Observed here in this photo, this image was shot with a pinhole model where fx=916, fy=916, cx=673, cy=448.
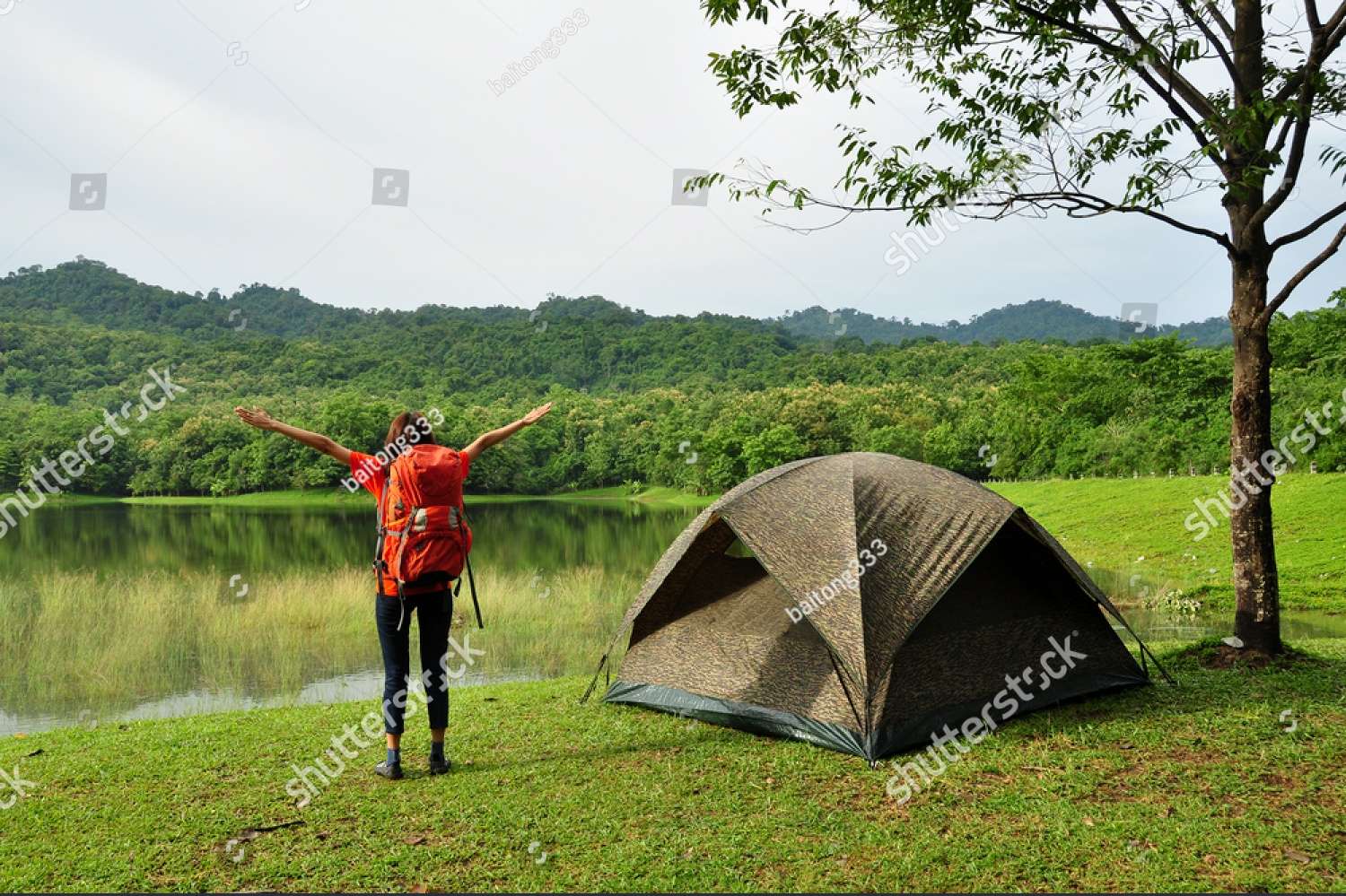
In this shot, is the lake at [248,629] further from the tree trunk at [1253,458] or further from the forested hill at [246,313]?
the forested hill at [246,313]

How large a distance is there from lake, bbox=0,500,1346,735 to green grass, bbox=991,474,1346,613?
183 centimetres

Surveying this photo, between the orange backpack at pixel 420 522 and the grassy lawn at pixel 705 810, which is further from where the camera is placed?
the orange backpack at pixel 420 522

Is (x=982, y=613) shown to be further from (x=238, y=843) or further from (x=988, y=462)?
(x=988, y=462)

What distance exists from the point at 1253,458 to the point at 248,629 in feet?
38.8

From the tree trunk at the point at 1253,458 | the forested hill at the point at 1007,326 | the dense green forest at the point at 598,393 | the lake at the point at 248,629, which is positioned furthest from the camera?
the forested hill at the point at 1007,326

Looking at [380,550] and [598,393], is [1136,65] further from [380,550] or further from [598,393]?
[598,393]

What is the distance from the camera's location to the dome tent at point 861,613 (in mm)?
5824

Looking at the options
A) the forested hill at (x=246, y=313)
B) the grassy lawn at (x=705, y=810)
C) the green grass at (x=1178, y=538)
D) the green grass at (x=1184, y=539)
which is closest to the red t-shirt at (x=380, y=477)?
the grassy lawn at (x=705, y=810)

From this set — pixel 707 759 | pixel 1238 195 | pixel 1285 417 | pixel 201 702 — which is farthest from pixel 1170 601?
pixel 1285 417

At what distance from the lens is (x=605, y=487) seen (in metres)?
64.1

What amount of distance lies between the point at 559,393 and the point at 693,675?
199 feet

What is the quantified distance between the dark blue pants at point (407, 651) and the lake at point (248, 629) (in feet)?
14.1

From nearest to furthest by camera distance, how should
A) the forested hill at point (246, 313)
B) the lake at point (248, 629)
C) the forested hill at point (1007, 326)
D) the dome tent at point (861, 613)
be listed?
1. the dome tent at point (861, 613)
2. the lake at point (248, 629)
3. the forested hill at point (246, 313)
4. the forested hill at point (1007, 326)

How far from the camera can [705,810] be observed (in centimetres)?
475
